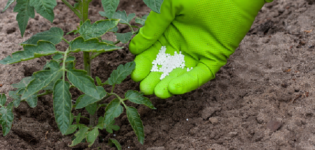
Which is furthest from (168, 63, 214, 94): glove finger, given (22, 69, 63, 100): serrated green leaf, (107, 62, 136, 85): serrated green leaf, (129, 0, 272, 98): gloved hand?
(22, 69, 63, 100): serrated green leaf

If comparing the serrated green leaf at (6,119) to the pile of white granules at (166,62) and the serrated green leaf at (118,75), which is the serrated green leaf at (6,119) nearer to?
the serrated green leaf at (118,75)

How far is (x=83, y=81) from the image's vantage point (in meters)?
0.99

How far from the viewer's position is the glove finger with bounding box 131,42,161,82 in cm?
154

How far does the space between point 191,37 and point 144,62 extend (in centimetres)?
31

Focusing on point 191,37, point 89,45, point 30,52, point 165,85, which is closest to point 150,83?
point 165,85

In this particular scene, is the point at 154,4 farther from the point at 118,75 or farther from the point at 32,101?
the point at 32,101

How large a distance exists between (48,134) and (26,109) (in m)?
0.19

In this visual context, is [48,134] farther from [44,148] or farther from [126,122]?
[126,122]

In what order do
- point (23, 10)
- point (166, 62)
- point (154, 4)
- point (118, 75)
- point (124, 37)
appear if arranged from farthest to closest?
1. point (166, 62)
2. point (124, 37)
3. point (118, 75)
4. point (23, 10)
5. point (154, 4)

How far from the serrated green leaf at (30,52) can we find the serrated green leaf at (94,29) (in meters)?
0.14

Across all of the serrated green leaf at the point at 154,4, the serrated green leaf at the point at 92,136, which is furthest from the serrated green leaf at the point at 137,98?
the serrated green leaf at the point at 154,4

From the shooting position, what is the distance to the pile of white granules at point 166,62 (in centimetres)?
163

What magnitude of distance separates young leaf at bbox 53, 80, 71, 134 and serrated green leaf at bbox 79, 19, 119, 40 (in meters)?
0.22

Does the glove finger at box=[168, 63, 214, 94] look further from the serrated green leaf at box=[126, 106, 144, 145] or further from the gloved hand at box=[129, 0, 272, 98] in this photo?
the serrated green leaf at box=[126, 106, 144, 145]
